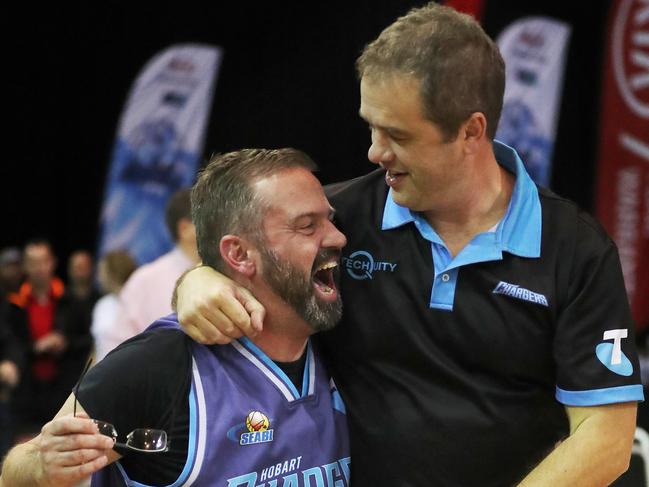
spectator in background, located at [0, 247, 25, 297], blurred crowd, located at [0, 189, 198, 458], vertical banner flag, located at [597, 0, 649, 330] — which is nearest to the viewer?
blurred crowd, located at [0, 189, 198, 458]

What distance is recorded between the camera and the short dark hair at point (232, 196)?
2586 mm

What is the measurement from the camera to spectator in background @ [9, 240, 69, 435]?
810 cm

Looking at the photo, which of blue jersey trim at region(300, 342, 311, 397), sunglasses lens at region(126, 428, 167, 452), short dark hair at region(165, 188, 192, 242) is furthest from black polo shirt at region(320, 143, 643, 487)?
short dark hair at region(165, 188, 192, 242)

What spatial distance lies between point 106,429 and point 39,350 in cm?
606

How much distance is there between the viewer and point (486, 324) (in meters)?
2.46

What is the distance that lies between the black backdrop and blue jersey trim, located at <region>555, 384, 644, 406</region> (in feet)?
20.9

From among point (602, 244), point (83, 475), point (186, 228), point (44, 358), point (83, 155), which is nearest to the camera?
point (83, 475)

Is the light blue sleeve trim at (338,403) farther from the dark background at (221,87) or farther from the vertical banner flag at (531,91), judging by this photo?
the dark background at (221,87)

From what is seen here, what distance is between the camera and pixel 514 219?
248cm

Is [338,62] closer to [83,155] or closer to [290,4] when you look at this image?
[290,4]

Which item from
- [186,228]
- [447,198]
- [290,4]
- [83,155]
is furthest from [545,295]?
[83,155]

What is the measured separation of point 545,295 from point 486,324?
0.49 feet

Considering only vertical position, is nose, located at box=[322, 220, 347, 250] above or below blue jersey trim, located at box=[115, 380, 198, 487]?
above

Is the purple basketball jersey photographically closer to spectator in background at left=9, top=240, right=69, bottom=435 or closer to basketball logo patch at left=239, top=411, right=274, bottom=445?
basketball logo patch at left=239, top=411, right=274, bottom=445
